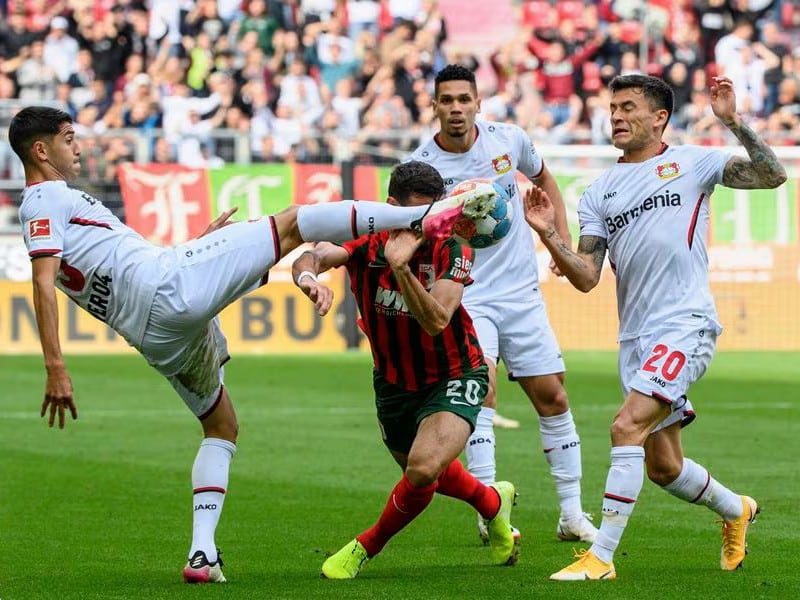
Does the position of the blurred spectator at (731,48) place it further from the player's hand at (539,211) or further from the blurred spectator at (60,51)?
the player's hand at (539,211)

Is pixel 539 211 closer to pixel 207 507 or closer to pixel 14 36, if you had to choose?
pixel 207 507

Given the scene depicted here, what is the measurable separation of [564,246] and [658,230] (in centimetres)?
47

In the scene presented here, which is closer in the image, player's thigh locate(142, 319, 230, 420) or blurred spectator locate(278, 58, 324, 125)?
player's thigh locate(142, 319, 230, 420)

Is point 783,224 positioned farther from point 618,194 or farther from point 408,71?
point 618,194

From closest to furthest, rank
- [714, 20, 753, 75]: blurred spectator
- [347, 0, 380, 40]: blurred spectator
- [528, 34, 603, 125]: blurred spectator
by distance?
[528, 34, 603, 125]: blurred spectator
[714, 20, 753, 75]: blurred spectator
[347, 0, 380, 40]: blurred spectator

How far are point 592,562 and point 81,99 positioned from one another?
18.3 metres

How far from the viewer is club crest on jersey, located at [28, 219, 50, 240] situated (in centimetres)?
671

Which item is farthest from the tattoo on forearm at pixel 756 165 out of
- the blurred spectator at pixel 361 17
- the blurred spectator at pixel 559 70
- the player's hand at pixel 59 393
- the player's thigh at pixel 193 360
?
the blurred spectator at pixel 361 17

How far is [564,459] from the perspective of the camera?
8.70 m

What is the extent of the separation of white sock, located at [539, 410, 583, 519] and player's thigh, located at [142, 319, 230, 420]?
2.12 meters

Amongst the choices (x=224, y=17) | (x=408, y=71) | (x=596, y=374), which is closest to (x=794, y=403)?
(x=596, y=374)

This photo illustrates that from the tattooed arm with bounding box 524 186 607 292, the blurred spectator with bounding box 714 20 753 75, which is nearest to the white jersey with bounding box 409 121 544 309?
the tattooed arm with bounding box 524 186 607 292

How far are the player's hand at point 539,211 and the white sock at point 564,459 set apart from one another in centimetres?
197

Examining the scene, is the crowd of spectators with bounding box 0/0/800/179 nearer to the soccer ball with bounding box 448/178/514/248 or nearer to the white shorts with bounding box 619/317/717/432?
the white shorts with bounding box 619/317/717/432
